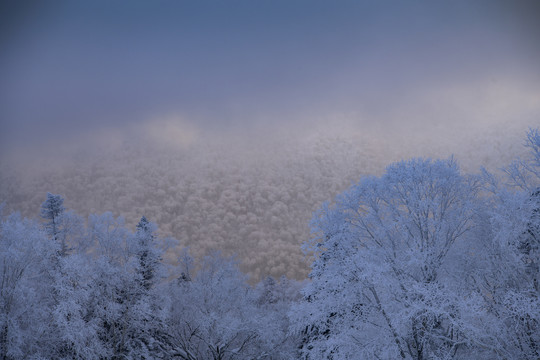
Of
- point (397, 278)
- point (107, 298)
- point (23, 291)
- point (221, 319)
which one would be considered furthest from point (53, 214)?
point (397, 278)

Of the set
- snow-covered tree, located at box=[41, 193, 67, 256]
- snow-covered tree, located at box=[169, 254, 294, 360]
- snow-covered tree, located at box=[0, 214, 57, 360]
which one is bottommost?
snow-covered tree, located at box=[169, 254, 294, 360]

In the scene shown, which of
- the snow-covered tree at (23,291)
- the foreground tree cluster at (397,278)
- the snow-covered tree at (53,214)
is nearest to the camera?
the foreground tree cluster at (397,278)

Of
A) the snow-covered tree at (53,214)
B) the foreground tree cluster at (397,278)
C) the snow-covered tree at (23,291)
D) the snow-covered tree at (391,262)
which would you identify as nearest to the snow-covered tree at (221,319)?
the foreground tree cluster at (397,278)

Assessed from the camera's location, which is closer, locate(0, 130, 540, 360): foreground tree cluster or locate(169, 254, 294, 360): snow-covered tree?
locate(0, 130, 540, 360): foreground tree cluster

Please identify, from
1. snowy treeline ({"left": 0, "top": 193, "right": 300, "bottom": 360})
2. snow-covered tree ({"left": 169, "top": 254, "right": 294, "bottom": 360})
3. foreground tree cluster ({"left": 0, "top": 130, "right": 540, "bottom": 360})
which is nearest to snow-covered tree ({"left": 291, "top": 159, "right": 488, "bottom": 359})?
foreground tree cluster ({"left": 0, "top": 130, "right": 540, "bottom": 360})

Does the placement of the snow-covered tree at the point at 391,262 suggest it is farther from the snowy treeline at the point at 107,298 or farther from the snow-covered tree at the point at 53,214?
the snow-covered tree at the point at 53,214

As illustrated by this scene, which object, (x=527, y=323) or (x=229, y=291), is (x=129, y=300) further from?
(x=527, y=323)

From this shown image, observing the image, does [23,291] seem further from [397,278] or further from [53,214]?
[397,278]

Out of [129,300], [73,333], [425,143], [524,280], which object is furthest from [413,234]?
[425,143]

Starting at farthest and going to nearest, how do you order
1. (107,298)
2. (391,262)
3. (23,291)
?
1. (107,298)
2. (23,291)
3. (391,262)

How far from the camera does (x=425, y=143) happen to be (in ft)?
299

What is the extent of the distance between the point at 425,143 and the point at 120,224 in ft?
289

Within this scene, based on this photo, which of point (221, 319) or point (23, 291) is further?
point (221, 319)

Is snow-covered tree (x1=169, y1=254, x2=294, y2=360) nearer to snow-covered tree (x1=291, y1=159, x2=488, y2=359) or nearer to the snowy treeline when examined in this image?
the snowy treeline
